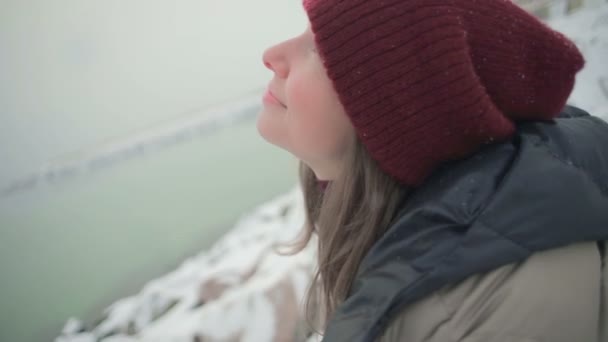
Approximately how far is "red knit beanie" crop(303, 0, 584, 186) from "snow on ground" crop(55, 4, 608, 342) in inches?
31.0

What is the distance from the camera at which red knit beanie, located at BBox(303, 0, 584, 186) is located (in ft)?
1.62

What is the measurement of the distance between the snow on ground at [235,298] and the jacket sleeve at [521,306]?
0.75 m

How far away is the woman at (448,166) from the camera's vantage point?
1.37 ft

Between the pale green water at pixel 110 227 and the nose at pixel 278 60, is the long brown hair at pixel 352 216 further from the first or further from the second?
the pale green water at pixel 110 227

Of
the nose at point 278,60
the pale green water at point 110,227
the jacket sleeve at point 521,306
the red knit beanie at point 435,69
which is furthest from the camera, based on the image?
the pale green water at point 110,227

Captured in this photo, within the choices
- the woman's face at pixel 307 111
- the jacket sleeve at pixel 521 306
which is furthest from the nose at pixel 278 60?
the jacket sleeve at pixel 521 306

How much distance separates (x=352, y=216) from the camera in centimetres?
63

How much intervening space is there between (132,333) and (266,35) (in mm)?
1146

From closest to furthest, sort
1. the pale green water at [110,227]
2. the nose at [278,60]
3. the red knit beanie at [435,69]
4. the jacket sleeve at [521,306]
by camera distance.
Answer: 1. the jacket sleeve at [521,306]
2. the red knit beanie at [435,69]
3. the nose at [278,60]
4. the pale green water at [110,227]

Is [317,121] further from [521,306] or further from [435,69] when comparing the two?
[521,306]

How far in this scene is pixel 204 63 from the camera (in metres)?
1.38

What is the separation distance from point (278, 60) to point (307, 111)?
0.40ft

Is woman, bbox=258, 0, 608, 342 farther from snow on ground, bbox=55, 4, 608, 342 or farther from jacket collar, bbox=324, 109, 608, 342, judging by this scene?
snow on ground, bbox=55, 4, 608, 342

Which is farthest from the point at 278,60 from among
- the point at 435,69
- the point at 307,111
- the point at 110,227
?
the point at 110,227
